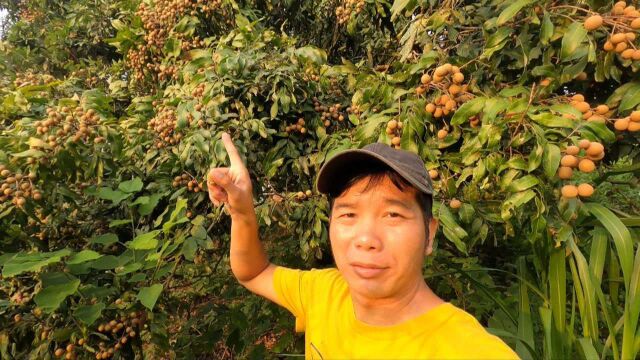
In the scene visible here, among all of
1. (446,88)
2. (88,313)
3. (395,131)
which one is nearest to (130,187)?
(88,313)

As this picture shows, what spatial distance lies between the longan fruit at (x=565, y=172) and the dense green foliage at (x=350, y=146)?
0.13 feet

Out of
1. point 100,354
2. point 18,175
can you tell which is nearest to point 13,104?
point 18,175

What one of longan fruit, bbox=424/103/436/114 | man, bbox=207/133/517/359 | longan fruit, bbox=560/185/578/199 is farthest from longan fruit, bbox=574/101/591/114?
man, bbox=207/133/517/359

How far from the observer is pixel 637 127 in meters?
1.62

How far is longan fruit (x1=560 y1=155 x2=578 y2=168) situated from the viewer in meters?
1.48

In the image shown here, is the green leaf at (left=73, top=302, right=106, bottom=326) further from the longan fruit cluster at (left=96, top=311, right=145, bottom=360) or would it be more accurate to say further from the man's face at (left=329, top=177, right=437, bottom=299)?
the man's face at (left=329, top=177, right=437, bottom=299)

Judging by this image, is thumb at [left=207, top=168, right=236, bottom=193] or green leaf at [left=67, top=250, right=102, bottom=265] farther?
green leaf at [left=67, top=250, right=102, bottom=265]

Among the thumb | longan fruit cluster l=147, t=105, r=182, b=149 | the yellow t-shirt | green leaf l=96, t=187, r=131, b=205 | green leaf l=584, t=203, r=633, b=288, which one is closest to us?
the yellow t-shirt

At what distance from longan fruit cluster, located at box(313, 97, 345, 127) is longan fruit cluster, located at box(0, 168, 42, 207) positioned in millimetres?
1644

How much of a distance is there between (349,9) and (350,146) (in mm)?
1652

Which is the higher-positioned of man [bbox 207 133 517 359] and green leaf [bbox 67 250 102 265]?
man [bbox 207 133 517 359]

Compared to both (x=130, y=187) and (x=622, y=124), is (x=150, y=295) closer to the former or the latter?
(x=130, y=187)

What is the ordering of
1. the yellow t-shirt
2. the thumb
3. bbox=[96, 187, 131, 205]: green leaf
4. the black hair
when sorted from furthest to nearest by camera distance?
bbox=[96, 187, 131, 205]: green leaf → the thumb → the black hair → the yellow t-shirt

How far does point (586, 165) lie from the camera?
1.48 metres
